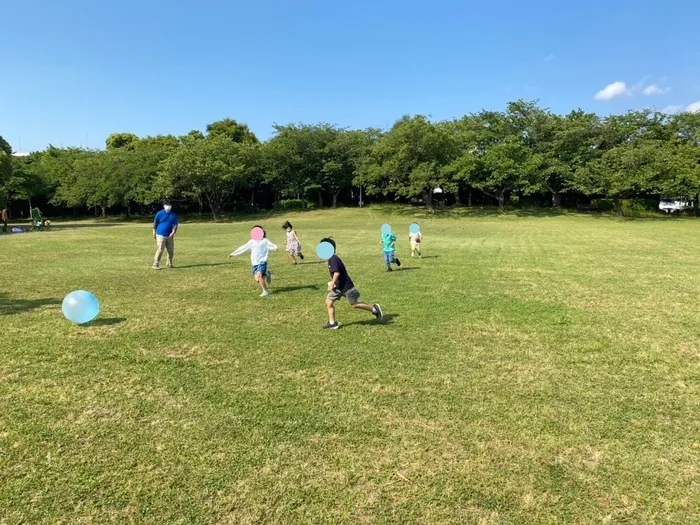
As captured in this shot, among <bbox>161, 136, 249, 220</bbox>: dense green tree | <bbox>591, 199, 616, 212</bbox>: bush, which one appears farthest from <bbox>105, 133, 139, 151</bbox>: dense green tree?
<bbox>591, 199, 616, 212</bbox>: bush

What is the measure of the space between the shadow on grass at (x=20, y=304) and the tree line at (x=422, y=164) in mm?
37488

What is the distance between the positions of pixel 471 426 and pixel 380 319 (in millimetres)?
3537

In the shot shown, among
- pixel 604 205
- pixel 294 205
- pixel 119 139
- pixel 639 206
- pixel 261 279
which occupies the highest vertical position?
pixel 119 139

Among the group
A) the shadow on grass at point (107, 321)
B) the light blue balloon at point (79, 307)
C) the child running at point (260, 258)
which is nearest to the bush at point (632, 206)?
the child running at point (260, 258)

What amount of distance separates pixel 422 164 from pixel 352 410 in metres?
42.5

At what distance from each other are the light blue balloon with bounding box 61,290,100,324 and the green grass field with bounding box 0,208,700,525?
0.66ft

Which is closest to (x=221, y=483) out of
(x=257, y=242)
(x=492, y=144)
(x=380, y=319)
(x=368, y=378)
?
(x=368, y=378)

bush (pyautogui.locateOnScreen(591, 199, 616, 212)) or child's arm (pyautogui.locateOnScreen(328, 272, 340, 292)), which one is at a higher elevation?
bush (pyautogui.locateOnScreen(591, 199, 616, 212))

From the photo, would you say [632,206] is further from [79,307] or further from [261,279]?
[79,307]

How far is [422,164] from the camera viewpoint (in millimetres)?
45125

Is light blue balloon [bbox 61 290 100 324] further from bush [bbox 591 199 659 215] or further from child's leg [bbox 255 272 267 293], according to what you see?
bush [bbox 591 199 659 215]

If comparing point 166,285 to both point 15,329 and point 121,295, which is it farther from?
point 15,329

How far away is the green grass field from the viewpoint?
10.7 feet

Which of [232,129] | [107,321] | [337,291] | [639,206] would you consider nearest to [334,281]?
[337,291]
